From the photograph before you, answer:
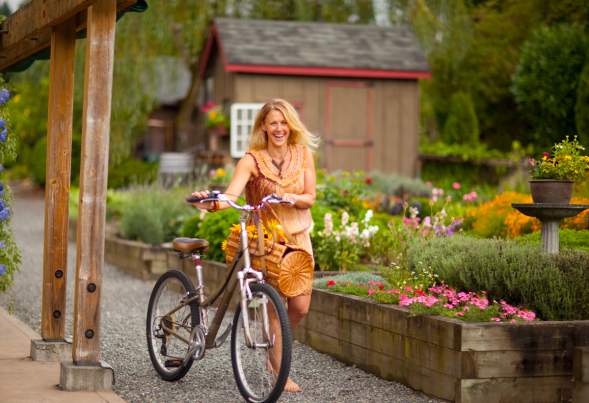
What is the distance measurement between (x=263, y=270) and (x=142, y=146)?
4430cm

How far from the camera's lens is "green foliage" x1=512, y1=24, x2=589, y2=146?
24.2 m

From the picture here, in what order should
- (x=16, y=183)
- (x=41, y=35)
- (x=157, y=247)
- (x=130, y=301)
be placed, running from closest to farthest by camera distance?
(x=41, y=35) → (x=130, y=301) → (x=157, y=247) → (x=16, y=183)

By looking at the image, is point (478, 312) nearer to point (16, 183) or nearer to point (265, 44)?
point (265, 44)

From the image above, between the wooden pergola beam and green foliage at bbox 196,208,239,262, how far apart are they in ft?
9.93

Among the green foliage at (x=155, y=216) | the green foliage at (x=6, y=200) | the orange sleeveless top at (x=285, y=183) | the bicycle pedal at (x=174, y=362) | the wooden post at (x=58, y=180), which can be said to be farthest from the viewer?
the green foliage at (x=155, y=216)

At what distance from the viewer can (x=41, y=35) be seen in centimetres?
906

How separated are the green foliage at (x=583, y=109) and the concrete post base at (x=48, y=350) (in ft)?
44.7

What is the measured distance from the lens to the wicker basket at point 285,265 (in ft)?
22.4

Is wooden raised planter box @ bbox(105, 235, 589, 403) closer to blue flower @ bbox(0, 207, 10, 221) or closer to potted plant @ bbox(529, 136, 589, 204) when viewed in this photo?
potted plant @ bbox(529, 136, 589, 204)

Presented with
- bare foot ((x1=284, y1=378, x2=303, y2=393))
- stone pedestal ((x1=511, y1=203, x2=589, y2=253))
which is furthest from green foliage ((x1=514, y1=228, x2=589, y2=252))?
bare foot ((x1=284, y1=378, x2=303, y2=393))

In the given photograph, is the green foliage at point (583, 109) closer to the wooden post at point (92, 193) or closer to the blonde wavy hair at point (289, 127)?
the blonde wavy hair at point (289, 127)

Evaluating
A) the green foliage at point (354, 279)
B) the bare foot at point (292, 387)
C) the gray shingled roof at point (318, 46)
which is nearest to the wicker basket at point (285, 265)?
the bare foot at point (292, 387)

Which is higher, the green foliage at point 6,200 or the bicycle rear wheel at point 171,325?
the green foliage at point 6,200

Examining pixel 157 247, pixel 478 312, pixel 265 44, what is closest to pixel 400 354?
pixel 478 312
